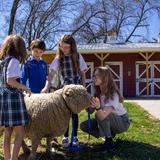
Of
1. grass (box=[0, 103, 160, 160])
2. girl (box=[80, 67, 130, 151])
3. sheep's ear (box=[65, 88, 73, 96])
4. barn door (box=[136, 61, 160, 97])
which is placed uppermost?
sheep's ear (box=[65, 88, 73, 96])

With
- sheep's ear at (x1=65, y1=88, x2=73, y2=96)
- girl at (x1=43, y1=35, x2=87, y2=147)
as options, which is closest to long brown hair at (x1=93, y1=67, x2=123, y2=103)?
girl at (x1=43, y1=35, x2=87, y2=147)

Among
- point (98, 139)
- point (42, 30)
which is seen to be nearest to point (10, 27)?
point (42, 30)

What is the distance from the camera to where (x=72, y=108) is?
18.3 feet

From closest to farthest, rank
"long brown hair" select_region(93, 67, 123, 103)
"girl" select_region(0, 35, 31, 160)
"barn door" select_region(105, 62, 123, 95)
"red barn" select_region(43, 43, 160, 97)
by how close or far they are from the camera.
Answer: "girl" select_region(0, 35, 31, 160), "long brown hair" select_region(93, 67, 123, 103), "red barn" select_region(43, 43, 160, 97), "barn door" select_region(105, 62, 123, 95)

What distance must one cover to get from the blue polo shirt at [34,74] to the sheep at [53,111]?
0.84m

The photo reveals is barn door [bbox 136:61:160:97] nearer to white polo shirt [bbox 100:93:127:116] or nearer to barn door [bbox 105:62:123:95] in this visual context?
barn door [bbox 105:62:123:95]

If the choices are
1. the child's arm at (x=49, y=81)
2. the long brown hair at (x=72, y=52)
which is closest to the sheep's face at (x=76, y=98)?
the child's arm at (x=49, y=81)

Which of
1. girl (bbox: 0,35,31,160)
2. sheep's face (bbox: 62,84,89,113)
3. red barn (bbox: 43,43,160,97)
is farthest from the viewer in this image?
red barn (bbox: 43,43,160,97)

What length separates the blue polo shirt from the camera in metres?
6.45

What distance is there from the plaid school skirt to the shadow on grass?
2.90 ft

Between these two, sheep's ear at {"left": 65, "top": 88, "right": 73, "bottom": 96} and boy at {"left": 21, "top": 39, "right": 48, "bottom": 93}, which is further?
boy at {"left": 21, "top": 39, "right": 48, "bottom": 93}

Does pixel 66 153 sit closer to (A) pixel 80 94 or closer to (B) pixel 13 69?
(A) pixel 80 94

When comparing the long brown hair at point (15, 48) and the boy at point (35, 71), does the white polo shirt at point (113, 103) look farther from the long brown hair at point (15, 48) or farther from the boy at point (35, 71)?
the long brown hair at point (15, 48)

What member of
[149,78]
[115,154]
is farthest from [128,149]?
[149,78]
